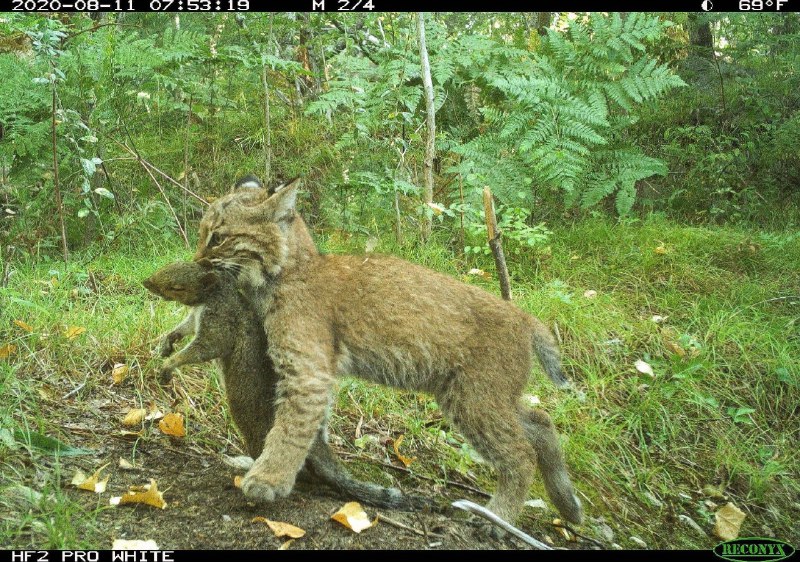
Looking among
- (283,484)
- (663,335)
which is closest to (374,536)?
(283,484)

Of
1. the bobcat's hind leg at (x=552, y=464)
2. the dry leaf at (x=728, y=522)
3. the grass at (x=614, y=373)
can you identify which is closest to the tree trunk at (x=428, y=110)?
the grass at (x=614, y=373)

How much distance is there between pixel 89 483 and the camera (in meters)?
3.73

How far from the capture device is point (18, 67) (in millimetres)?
6105

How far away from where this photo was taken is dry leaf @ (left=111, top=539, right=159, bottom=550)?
3.23 metres

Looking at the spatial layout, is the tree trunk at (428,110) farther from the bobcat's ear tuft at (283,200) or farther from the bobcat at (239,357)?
the bobcat at (239,357)

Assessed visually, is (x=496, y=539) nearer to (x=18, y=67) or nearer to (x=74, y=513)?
(x=74, y=513)

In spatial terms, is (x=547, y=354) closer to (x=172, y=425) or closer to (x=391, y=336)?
(x=391, y=336)

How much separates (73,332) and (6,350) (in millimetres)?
455

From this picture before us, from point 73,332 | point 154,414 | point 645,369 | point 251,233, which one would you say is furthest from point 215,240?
point 645,369

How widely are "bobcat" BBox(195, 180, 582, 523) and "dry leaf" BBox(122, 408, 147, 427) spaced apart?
1164 mm

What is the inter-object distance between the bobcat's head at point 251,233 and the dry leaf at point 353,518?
55.0 inches

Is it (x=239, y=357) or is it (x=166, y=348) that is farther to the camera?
(x=166, y=348)

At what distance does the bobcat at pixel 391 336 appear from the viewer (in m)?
4.14

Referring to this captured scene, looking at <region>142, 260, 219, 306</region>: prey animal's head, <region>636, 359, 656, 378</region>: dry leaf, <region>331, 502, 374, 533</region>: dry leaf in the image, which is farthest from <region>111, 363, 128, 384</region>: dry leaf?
<region>636, 359, 656, 378</region>: dry leaf
